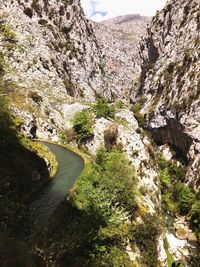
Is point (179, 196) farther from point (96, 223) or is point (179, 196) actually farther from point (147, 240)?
point (96, 223)

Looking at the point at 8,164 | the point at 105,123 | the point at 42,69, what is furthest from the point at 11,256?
the point at 42,69

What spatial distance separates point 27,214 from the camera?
79.1 feet

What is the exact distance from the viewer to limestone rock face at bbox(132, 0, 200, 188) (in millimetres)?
74938

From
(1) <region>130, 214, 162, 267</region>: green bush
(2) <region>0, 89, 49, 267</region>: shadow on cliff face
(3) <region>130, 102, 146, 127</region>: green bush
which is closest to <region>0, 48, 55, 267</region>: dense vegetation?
(2) <region>0, 89, 49, 267</region>: shadow on cliff face

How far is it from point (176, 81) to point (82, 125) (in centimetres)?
4010

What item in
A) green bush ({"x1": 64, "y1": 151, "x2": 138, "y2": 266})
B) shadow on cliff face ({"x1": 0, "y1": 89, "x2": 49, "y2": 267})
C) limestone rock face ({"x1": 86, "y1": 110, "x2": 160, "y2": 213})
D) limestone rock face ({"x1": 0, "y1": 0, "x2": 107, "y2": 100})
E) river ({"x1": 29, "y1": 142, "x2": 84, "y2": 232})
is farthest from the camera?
limestone rock face ({"x1": 0, "y1": 0, "x2": 107, "y2": 100})

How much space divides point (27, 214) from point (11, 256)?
722 centimetres

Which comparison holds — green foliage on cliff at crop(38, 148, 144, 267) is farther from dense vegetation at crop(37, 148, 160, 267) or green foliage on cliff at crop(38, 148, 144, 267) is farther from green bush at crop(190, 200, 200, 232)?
green bush at crop(190, 200, 200, 232)

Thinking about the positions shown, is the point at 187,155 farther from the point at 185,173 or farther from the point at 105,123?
the point at 105,123

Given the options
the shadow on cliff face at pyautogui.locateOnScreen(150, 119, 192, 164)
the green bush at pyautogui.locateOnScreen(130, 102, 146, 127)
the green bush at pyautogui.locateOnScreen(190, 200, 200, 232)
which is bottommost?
the green bush at pyautogui.locateOnScreen(190, 200, 200, 232)

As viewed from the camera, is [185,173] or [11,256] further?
[185,173]

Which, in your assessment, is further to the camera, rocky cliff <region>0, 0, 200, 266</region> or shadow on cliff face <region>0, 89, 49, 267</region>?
rocky cliff <region>0, 0, 200, 266</region>

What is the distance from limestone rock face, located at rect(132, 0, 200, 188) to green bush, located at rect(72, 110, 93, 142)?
25.9 m

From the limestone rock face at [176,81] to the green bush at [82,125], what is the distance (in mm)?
25859
